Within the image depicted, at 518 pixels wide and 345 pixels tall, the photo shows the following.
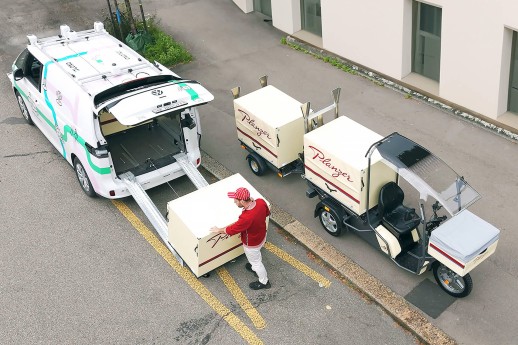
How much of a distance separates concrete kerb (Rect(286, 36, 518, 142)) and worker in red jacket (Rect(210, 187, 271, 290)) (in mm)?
5309

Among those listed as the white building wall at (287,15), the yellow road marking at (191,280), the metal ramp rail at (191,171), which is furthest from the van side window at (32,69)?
the white building wall at (287,15)

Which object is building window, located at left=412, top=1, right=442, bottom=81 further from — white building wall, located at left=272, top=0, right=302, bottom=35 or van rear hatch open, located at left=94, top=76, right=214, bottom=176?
van rear hatch open, located at left=94, top=76, right=214, bottom=176

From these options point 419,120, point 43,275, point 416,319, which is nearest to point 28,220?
point 43,275

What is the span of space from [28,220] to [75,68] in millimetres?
2679

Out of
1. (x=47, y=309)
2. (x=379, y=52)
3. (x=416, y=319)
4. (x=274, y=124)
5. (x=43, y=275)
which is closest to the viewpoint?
(x=416, y=319)

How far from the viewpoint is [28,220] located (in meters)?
9.77

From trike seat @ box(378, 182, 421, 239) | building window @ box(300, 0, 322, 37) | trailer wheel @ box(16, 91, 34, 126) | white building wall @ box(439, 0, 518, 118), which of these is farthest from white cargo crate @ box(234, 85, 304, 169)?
building window @ box(300, 0, 322, 37)

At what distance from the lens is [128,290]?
835 cm

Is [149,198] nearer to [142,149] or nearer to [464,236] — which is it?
[142,149]

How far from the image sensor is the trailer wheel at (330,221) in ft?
28.6

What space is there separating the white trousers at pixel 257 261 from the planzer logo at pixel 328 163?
1482mm

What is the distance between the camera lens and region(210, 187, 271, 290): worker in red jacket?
7.64 m

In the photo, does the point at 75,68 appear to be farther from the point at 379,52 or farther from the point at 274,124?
the point at 379,52

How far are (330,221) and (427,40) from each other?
5.10 meters
